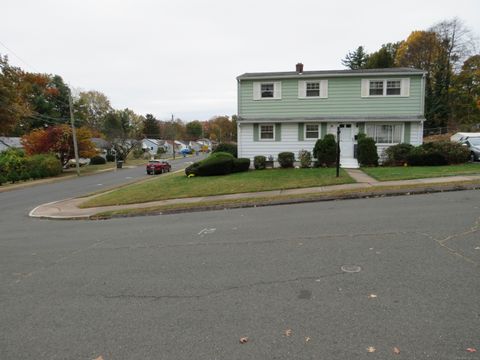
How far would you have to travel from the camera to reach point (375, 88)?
20578 mm

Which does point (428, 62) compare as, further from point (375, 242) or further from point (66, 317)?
point (66, 317)

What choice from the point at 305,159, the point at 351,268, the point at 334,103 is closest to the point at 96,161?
the point at 305,159

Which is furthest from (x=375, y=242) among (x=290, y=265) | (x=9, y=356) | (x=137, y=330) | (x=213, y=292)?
(x=9, y=356)

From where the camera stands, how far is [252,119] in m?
21.4

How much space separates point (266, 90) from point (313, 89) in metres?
3.03

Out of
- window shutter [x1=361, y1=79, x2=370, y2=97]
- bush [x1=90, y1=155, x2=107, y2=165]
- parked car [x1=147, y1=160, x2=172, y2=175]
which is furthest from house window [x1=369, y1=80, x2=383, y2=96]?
bush [x1=90, y1=155, x2=107, y2=165]

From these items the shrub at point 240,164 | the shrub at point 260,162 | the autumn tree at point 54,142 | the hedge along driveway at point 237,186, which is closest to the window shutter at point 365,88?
the hedge along driveway at point 237,186

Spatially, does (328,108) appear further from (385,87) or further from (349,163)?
(349,163)

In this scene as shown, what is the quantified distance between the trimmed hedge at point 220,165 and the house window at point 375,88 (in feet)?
29.4

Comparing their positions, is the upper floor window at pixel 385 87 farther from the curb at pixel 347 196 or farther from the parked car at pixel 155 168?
the parked car at pixel 155 168

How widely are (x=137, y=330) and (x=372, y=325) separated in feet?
8.39

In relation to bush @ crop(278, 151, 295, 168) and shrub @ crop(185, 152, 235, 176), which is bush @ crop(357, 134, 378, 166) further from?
A: shrub @ crop(185, 152, 235, 176)

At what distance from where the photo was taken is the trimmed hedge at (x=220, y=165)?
64.7 ft

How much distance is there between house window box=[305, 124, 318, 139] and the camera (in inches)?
832
